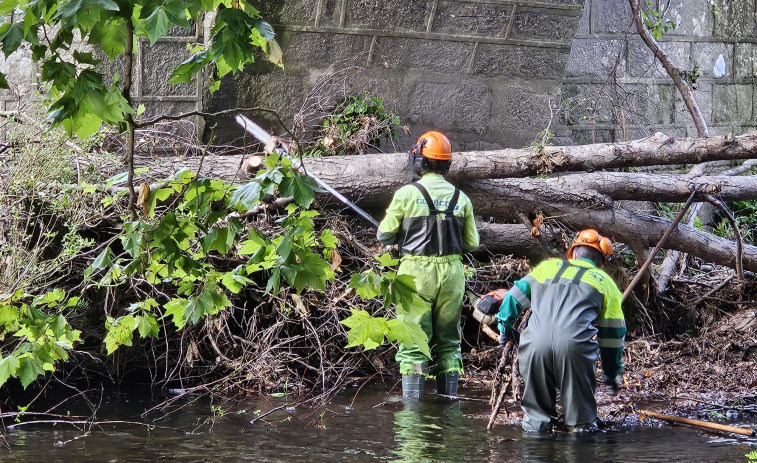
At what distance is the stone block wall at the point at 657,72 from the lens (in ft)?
31.6

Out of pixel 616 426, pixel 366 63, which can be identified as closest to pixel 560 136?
pixel 366 63

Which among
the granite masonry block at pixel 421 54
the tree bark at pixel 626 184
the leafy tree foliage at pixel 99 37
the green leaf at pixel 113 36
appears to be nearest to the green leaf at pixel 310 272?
A: the leafy tree foliage at pixel 99 37

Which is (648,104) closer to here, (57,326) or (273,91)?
(273,91)

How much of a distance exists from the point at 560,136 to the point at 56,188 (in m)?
5.20

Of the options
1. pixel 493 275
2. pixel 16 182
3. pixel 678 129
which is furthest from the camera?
pixel 678 129

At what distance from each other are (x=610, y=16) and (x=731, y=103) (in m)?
1.94

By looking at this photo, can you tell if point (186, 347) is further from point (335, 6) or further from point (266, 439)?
point (335, 6)

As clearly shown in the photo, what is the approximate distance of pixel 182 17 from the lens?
2.41 metres

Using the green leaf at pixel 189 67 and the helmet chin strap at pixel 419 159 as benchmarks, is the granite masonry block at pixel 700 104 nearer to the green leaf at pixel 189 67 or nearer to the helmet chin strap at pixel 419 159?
the helmet chin strap at pixel 419 159

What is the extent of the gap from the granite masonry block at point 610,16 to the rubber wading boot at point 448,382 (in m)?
4.67

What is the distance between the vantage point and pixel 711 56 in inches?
406

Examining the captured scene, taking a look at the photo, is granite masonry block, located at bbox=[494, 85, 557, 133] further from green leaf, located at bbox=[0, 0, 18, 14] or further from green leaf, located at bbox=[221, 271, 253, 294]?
green leaf, located at bbox=[0, 0, 18, 14]

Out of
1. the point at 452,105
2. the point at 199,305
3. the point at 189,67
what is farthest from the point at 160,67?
the point at 189,67

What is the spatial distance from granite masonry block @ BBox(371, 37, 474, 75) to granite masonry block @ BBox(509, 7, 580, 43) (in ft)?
1.56
